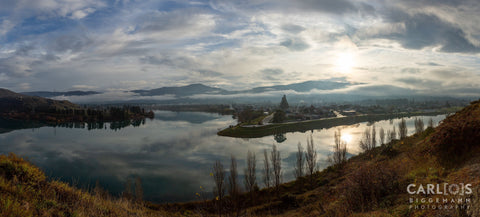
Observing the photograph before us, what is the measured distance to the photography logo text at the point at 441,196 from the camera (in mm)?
3514

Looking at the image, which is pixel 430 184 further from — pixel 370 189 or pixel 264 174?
pixel 264 174

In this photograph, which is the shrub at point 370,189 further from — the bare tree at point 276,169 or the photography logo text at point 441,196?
the bare tree at point 276,169

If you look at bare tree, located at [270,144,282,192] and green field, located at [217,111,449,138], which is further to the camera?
green field, located at [217,111,449,138]

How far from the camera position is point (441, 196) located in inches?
167

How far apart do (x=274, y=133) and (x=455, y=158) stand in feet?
133

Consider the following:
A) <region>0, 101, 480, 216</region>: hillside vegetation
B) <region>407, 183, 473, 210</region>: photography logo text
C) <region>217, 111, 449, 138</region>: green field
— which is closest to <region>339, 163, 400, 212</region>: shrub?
<region>0, 101, 480, 216</region>: hillside vegetation

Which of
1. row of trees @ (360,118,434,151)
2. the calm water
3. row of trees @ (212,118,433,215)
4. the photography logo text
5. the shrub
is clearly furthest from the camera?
row of trees @ (360,118,434,151)

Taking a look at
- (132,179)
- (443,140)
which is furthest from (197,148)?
(443,140)

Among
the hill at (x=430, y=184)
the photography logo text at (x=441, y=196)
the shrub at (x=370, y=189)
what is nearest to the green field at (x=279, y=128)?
the hill at (x=430, y=184)

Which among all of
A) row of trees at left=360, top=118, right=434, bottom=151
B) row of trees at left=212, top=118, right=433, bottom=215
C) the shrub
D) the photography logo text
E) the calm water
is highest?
the photography logo text

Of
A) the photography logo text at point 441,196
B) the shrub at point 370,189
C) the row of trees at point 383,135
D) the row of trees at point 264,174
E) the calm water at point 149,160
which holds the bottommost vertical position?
the calm water at point 149,160

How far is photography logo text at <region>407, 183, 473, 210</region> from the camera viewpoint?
11.5 feet

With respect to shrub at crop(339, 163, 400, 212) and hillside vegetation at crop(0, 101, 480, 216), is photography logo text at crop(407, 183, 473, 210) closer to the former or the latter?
hillside vegetation at crop(0, 101, 480, 216)

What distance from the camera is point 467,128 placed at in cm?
716
